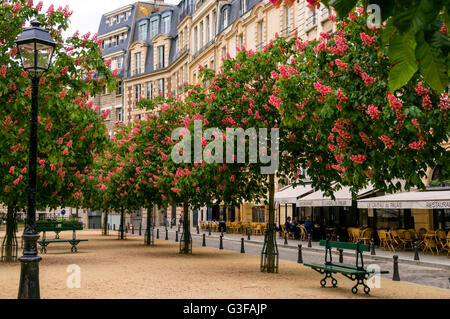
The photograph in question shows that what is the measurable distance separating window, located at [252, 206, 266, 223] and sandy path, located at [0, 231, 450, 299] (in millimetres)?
21662

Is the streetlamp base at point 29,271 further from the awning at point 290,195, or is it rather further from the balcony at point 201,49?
the balcony at point 201,49

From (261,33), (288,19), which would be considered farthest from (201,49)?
(288,19)

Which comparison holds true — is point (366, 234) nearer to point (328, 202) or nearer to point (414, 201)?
point (328, 202)

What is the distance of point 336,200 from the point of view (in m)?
24.2

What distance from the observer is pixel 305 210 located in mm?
34344

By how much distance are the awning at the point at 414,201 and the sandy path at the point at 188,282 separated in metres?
5.68

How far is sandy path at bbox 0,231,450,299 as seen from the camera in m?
11.0

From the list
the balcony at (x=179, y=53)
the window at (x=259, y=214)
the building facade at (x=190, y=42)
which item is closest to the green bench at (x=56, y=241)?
the building facade at (x=190, y=42)

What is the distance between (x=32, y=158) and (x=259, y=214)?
109ft

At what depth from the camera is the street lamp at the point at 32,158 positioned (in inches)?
330

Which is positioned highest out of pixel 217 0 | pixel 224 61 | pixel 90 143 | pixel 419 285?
pixel 217 0

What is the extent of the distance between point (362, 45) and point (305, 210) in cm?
2546

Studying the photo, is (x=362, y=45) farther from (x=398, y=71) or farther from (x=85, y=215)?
(x=85, y=215)

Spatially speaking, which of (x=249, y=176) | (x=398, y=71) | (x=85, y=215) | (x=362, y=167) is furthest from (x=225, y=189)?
(x=85, y=215)
